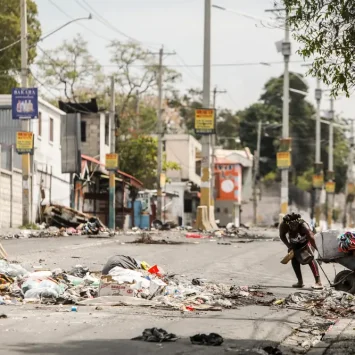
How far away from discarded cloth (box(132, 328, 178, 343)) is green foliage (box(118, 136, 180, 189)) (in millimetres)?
68363

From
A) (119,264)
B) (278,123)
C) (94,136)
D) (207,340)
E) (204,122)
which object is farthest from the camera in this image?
(278,123)

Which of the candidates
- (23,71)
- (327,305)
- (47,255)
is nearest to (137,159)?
(23,71)

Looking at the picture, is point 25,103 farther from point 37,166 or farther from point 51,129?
point 51,129

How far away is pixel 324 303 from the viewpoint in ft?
51.6

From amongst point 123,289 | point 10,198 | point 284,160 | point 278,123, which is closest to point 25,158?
point 10,198

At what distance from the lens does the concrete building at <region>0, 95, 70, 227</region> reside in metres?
45.5

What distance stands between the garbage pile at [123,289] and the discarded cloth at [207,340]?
325cm

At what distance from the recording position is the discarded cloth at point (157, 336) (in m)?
10.7

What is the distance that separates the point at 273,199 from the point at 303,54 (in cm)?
10472

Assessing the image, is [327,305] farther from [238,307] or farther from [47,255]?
[47,255]

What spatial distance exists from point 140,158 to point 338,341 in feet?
226

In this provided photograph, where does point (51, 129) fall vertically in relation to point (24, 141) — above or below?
above

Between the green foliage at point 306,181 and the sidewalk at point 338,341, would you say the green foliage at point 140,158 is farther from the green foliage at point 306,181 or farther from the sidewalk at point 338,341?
the sidewalk at point 338,341

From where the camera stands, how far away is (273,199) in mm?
117062
